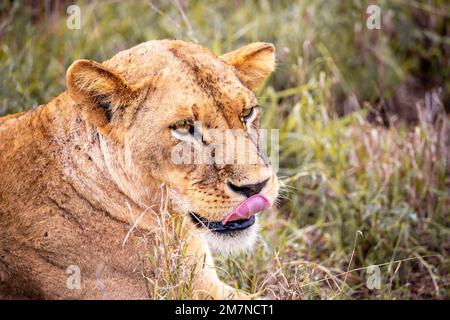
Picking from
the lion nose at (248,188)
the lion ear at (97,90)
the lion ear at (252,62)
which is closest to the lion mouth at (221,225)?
the lion nose at (248,188)

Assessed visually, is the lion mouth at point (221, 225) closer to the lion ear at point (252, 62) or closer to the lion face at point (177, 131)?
the lion face at point (177, 131)

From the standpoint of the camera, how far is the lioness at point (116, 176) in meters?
3.13

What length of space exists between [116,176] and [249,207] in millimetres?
579

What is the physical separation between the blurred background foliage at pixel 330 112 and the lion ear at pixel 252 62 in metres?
0.66

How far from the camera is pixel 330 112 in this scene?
567cm

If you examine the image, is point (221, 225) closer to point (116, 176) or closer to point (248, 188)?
point (248, 188)

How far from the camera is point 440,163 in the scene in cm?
494

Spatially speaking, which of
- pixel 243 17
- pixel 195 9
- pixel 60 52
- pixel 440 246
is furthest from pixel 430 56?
pixel 60 52

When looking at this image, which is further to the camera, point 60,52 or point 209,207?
point 60,52

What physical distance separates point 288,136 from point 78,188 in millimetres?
2487

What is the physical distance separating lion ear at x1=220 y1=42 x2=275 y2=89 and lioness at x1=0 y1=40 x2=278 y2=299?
0.29 metres

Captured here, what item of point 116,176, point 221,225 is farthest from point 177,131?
point 221,225
